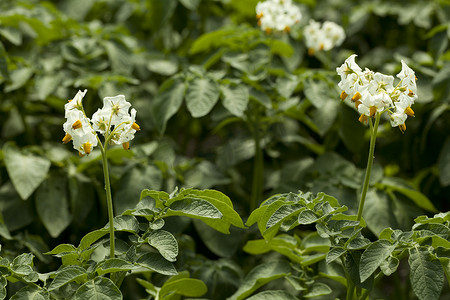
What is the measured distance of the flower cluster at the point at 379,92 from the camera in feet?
4.04

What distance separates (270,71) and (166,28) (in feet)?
2.63

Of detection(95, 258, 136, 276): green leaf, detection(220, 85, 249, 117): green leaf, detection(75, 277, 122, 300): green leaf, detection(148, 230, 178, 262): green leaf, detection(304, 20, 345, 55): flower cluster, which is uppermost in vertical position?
detection(304, 20, 345, 55): flower cluster

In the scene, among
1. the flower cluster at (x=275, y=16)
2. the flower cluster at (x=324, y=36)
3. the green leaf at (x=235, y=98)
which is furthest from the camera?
the flower cluster at (x=324, y=36)

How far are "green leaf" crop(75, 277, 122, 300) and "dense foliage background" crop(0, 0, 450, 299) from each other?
531mm

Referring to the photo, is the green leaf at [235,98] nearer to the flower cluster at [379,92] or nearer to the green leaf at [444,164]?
the flower cluster at [379,92]

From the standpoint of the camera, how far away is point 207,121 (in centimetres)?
264

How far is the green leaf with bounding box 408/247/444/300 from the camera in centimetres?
122

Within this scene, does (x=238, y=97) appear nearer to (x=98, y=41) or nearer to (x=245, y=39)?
(x=245, y=39)

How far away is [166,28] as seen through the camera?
269 centimetres

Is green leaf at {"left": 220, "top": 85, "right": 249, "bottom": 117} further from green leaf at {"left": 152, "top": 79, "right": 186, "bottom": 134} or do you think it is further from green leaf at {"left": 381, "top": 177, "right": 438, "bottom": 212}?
green leaf at {"left": 381, "top": 177, "right": 438, "bottom": 212}

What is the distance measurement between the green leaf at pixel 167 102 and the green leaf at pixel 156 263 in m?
0.65

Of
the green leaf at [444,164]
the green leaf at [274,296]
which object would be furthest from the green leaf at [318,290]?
the green leaf at [444,164]

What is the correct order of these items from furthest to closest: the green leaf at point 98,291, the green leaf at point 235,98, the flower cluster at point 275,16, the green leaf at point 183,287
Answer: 1. the flower cluster at point 275,16
2. the green leaf at point 235,98
3. the green leaf at point 183,287
4. the green leaf at point 98,291

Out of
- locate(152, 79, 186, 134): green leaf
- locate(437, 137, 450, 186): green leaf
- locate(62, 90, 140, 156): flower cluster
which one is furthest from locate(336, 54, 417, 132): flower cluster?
locate(437, 137, 450, 186): green leaf
